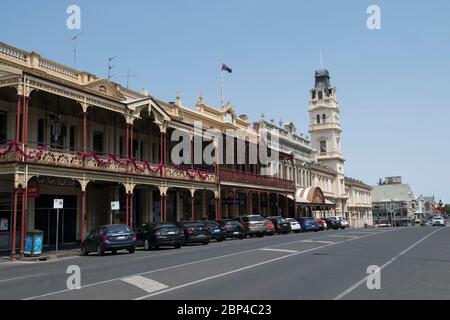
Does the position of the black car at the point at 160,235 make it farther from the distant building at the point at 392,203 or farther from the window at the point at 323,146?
the distant building at the point at 392,203

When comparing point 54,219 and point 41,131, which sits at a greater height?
point 41,131

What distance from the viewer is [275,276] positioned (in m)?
12.6

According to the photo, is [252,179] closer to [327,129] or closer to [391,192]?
[327,129]

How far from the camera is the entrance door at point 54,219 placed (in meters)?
27.4

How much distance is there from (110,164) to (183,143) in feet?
40.7

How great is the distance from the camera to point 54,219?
28.1 m


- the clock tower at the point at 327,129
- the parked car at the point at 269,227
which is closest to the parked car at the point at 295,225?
the parked car at the point at 269,227

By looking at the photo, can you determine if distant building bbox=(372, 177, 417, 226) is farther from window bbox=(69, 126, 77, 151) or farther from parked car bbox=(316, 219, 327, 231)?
window bbox=(69, 126, 77, 151)

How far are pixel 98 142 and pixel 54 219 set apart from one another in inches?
239

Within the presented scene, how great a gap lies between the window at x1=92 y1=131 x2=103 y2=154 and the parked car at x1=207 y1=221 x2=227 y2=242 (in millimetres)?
8240

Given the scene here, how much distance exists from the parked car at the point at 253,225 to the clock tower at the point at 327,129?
5602 cm

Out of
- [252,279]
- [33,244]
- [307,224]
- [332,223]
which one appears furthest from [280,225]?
[252,279]

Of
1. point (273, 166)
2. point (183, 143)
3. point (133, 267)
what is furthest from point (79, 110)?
point (273, 166)
